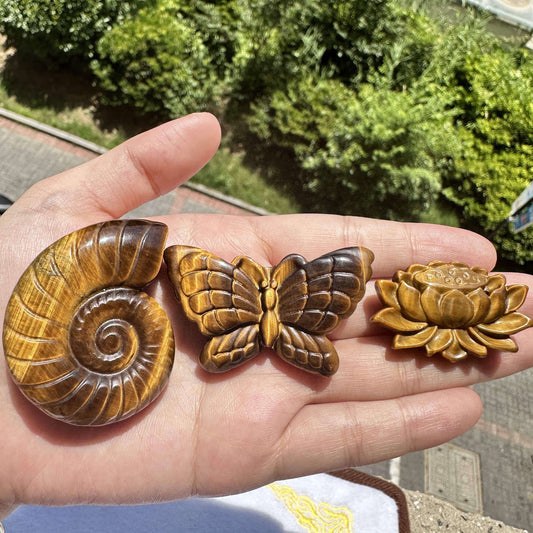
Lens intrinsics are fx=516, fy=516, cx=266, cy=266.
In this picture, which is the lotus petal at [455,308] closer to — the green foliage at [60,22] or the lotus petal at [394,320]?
the lotus petal at [394,320]

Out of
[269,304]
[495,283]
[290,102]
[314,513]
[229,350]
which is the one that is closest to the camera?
[229,350]

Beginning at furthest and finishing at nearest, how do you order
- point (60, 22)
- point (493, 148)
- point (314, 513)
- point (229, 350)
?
point (493, 148) < point (60, 22) < point (314, 513) < point (229, 350)

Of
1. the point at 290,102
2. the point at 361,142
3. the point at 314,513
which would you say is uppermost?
the point at 290,102

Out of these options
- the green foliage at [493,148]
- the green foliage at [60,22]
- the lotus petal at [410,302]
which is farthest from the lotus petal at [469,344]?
the green foliage at [60,22]

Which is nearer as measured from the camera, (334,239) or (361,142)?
(334,239)

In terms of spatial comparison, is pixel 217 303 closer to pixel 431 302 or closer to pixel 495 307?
pixel 431 302

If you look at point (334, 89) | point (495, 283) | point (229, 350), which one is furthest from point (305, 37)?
point (229, 350)

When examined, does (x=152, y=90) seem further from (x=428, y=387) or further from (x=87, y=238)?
(x=428, y=387)
